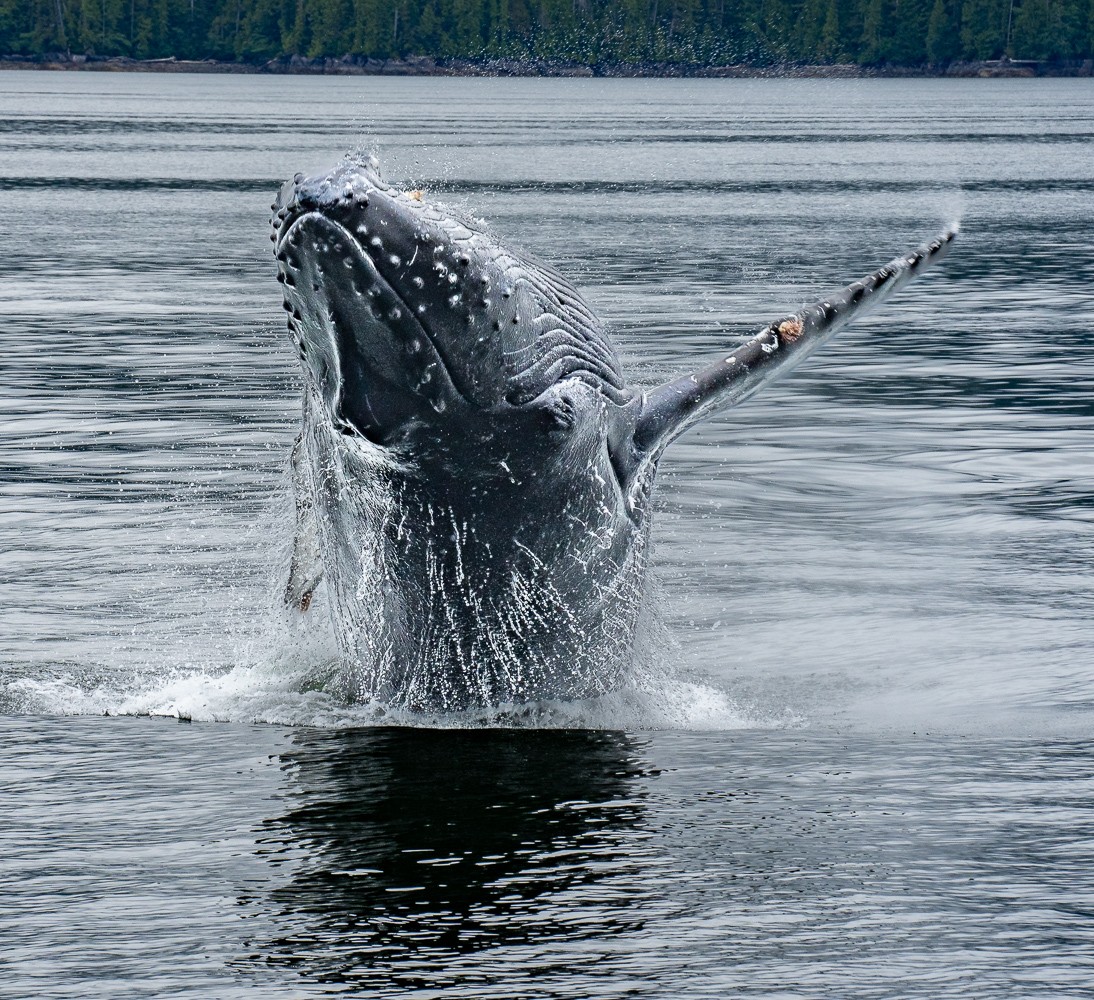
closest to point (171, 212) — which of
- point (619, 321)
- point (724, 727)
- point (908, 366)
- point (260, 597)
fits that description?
point (619, 321)

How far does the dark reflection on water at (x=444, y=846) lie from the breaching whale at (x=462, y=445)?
0.46m

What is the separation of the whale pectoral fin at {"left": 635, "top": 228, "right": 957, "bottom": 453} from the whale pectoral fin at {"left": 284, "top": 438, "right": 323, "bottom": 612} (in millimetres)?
1629

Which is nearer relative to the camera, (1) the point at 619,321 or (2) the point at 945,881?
(2) the point at 945,881

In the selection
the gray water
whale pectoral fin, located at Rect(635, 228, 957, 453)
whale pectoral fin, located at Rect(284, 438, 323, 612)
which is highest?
whale pectoral fin, located at Rect(635, 228, 957, 453)

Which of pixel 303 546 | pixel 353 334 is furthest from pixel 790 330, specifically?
pixel 353 334

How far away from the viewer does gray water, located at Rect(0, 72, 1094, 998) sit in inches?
274

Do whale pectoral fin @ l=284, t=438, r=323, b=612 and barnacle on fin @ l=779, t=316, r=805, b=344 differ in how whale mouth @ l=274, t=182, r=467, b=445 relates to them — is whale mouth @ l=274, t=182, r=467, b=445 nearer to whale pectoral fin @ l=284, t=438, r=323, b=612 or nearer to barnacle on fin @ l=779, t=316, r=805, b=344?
whale pectoral fin @ l=284, t=438, r=323, b=612

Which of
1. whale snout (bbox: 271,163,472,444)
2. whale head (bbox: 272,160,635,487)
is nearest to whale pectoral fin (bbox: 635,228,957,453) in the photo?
whale head (bbox: 272,160,635,487)

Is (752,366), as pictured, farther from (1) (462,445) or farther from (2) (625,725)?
(1) (462,445)

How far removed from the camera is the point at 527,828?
26.7ft

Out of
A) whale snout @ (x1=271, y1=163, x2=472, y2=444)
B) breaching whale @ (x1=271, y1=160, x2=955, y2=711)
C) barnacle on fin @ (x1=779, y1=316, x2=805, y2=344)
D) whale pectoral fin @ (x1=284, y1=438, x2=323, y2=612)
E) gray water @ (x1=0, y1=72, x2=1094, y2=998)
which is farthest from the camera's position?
barnacle on fin @ (x1=779, y1=316, x2=805, y2=344)

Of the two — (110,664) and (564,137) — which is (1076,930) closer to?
(110,664)

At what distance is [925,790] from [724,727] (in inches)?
57.7

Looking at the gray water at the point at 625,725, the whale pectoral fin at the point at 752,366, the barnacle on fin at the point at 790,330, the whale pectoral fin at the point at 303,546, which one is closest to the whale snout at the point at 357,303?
the whale pectoral fin at the point at 303,546
